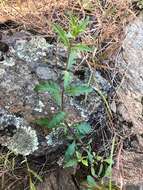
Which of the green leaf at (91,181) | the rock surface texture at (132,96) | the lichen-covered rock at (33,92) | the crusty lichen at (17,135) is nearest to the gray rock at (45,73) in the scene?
the lichen-covered rock at (33,92)

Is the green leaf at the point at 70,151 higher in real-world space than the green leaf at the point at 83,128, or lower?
lower

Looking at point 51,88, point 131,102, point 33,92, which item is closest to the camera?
point 51,88

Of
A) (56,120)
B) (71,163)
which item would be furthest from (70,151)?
(56,120)

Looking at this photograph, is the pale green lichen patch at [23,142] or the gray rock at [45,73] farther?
the gray rock at [45,73]

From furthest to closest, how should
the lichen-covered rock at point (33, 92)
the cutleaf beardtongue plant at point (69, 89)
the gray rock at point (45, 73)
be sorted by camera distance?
the gray rock at point (45, 73) → the lichen-covered rock at point (33, 92) → the cutleaf beardtongue plant at point (69, 89)

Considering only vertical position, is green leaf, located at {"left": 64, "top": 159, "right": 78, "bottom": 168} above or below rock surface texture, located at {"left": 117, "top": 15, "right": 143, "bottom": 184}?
below

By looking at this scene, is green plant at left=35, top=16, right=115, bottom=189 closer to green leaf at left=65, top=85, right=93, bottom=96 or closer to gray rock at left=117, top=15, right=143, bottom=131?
green leaf at left=65, top=85, right=93, bottom=96

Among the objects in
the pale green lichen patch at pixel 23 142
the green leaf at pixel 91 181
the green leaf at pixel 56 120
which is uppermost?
the green leaf at pixel 56 120

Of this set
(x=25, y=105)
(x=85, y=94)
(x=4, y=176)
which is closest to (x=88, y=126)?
(x=85, y=94)

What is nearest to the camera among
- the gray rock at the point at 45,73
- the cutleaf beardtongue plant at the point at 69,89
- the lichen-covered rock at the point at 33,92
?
the cutleaf beardtongue plant at the point at 69,89

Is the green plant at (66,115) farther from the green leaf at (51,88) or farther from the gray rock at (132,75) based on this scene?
the gray rock at (132,75)

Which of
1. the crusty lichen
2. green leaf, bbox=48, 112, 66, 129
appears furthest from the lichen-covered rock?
green leaf, bbox=48, 112, 66, 129

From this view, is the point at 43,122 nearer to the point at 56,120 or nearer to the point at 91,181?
the point at 56,120

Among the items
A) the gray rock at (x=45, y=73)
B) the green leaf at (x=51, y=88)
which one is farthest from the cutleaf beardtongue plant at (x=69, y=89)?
the gray rock at (x=45, y=73)
